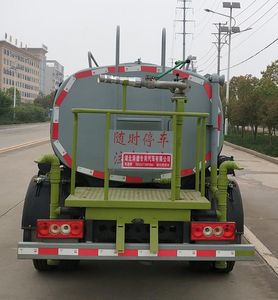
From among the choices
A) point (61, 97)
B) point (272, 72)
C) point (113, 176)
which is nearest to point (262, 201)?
point (113, 176)

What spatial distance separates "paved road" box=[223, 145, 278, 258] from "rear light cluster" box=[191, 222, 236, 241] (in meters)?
2.37

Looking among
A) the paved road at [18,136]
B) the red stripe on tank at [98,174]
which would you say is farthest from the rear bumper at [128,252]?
the paved road at [18,136]

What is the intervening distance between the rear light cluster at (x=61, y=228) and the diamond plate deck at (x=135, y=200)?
0.22 metres

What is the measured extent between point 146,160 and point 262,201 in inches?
297

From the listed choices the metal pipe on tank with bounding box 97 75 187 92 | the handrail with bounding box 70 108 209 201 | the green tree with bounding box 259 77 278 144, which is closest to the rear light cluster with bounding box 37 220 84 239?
the handrail with bounding box 70 108 209 201

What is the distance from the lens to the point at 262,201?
11.7 metres

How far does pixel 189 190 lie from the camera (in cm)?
546

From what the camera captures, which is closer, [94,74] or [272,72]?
[94,74]

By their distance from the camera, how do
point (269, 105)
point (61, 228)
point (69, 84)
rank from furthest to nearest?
1. point (269, 105)
2. point (69, 84)
3. point (61, 228)

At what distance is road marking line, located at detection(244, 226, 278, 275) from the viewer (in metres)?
6.38

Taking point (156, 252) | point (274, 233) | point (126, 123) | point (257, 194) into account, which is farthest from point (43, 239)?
point (257, 194)

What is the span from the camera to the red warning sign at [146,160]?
4.74 meters

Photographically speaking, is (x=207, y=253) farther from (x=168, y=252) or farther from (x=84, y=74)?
(x=84, y=74)

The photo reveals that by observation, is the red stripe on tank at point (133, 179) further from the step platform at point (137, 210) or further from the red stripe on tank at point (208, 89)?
the red stripe on tank at point (208, 89)
